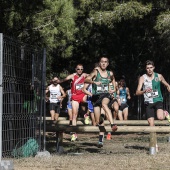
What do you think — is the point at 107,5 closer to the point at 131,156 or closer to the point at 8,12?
the point at 8,12

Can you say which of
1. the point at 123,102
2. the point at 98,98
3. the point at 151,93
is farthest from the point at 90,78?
the point at 123,102

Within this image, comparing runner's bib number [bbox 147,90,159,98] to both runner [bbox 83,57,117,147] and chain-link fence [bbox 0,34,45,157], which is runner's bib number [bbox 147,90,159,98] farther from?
chain-link fence [bbox 0,34,45,157]

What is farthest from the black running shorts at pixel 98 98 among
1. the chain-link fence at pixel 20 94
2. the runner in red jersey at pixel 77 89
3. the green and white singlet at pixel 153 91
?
the runner in red jersey at pixel 77 89

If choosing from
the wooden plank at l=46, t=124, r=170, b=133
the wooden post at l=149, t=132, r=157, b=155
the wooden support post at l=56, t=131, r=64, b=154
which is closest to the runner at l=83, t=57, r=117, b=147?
the wooden plank at l=46, t=124, r=170, b=133

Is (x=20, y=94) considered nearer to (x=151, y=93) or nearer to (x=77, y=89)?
(x=151, y=93)

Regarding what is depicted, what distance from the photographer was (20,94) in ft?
36.3

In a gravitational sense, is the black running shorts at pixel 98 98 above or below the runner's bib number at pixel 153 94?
below

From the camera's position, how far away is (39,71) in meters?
12.0

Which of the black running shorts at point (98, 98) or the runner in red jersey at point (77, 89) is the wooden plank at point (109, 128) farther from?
the runner in red jersey at point (77, 89)

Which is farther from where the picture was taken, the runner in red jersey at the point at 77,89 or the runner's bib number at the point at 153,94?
the runner in red jersey at the point at 77,89

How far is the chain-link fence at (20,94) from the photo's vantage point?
34.4 ft

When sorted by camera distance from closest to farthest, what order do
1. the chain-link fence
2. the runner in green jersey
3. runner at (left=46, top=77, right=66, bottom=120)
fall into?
1. the chain-link fence
2. the runner in green jersey
3. runner at (left=46, top=77, right=66, bottom=120)

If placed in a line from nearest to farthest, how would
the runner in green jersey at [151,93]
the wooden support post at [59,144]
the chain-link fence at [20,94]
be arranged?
the chain-link fence at [20,94]
the wooden support post at [59,144]
the runner in green jersey at [151,93]

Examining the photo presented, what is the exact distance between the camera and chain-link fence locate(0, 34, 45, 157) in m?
10.5
